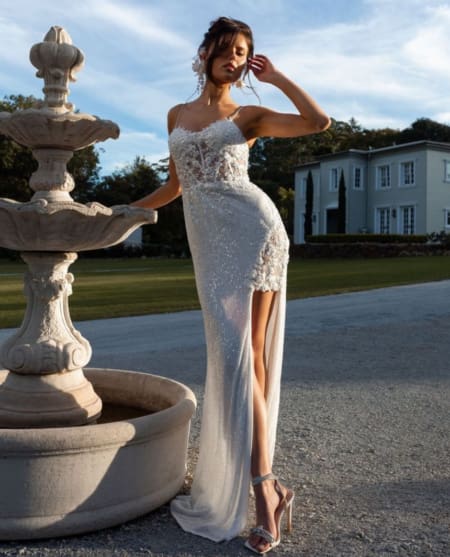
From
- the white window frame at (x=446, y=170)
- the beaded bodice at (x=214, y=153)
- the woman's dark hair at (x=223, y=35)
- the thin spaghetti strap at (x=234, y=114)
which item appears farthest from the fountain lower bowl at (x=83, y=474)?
the white window frame at (x=446, y=170)

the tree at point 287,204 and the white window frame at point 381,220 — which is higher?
the tree at point 287,204

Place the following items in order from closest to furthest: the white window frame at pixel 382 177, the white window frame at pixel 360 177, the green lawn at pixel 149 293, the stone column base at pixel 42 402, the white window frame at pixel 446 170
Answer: the stone column base at pixel 42 402 → the green lawn at pixel 149 293 → the white window frame at pixel 446 170 → the white window frame at pixel 382 177 → the white window frame at pixel 360 177

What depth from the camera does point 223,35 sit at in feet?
10.0

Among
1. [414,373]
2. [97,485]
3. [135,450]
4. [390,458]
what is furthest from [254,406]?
[414,373]

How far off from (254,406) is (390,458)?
1.51 metres

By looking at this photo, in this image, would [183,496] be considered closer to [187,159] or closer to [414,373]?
[187,159]

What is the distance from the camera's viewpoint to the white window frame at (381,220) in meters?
41.5

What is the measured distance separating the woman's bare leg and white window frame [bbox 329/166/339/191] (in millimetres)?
41395

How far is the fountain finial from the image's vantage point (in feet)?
11.0

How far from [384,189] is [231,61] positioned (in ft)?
131

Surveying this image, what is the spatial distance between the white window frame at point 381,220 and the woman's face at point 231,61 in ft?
129

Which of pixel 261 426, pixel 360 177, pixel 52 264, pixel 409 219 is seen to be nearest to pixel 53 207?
pixel 52 264

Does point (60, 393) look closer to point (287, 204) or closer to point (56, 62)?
point (56, 62)

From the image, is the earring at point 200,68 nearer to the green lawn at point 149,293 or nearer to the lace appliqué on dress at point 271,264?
the lace appliqué on dress at point 271,264
